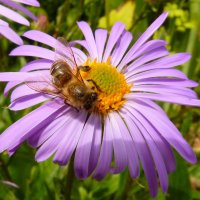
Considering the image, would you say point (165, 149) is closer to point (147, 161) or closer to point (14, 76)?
point (147, 161)

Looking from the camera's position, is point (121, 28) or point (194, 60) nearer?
point (121, 28)

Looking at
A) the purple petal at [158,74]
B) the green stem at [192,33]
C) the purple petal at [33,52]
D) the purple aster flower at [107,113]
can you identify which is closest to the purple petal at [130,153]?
the purple aster flower at [107,113]

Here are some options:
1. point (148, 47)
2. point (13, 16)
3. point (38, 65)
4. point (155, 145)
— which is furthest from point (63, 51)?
point (155, 145)

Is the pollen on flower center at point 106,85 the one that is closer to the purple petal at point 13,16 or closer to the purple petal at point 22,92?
the purple petal at point 22,92

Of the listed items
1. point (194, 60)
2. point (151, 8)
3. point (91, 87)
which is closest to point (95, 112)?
point (91, 87)

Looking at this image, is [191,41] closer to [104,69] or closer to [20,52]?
[104,69]

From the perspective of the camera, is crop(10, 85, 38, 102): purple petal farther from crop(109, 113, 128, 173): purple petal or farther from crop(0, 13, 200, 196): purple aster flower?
crop(109, 113, 128, 173): purple petal

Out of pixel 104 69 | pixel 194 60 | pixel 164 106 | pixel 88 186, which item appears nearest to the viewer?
pixel 104 69
